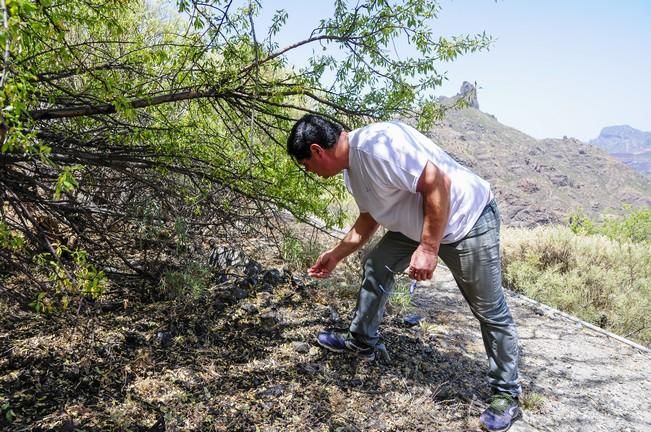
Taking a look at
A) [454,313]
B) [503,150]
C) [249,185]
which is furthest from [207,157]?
[503,150]

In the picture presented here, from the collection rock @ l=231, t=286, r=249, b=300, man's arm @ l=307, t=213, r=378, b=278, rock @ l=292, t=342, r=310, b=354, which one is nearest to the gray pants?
man's arm @ l=307, t=213, r=378, b=278

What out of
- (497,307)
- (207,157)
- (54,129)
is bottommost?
(497,307)

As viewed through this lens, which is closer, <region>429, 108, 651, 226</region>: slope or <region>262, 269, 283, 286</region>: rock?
<region>262, 269, 283, 286</region>: rock

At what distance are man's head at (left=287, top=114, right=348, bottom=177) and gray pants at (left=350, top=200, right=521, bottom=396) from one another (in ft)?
2.42

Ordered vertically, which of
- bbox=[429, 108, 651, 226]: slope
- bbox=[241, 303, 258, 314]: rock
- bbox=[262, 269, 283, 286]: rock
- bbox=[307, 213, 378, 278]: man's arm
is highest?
bbox=[429, 108, 651, 226]: slope

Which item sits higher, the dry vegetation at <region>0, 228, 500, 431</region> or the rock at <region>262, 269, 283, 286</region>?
the rock at <region>262, 269, 283, 286</region>

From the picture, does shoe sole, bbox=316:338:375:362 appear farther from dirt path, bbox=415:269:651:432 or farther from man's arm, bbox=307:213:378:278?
dirt path, bbox=415:269:651:432

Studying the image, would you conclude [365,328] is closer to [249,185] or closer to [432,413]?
[432,413]

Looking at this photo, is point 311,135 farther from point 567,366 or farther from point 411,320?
point 567,366

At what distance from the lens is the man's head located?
2.43m

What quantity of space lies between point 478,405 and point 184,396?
168cm

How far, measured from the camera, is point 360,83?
348 cm

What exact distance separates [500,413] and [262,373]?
53.0 inches

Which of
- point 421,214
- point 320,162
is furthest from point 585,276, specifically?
point 320,162
